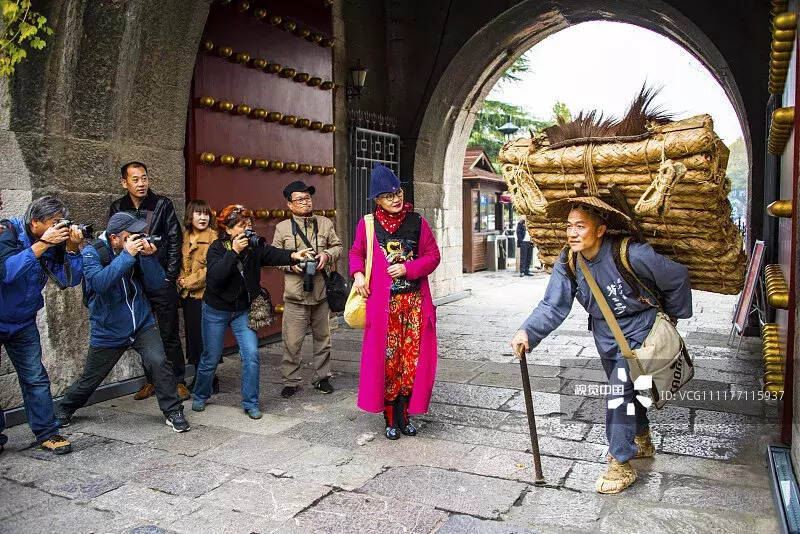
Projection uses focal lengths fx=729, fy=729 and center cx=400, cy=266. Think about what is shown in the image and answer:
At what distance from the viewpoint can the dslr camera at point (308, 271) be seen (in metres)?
5.37

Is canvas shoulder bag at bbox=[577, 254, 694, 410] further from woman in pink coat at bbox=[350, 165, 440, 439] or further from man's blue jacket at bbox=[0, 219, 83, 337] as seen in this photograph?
man's blue jacket at bbox=[0, 219, 83, 337]

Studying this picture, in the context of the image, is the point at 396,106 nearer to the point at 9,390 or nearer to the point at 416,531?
the point at 9,390

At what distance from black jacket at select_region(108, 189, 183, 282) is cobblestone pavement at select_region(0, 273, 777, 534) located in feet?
3.41

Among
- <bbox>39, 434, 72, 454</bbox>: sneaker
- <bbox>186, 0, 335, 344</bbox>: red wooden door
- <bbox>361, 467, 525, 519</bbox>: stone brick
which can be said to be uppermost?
<bbox>186, 0, 335, 344</bbox>: red wooden door

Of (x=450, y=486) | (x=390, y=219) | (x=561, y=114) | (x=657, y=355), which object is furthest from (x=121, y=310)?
(x=561, y=114)

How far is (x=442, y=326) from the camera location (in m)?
8.98

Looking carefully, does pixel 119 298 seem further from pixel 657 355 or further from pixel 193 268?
pixel 657 355

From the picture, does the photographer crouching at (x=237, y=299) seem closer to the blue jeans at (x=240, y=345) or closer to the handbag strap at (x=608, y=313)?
the blue jeans at (x=240, y=345)

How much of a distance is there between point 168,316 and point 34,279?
1332 mm

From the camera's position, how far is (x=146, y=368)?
15.7 feet

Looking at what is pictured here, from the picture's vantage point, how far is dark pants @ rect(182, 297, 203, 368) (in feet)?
18.5

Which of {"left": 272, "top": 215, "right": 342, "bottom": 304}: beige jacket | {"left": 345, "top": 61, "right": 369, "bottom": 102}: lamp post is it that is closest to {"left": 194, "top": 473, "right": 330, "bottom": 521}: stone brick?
{"left": 272, "top": 215, "right": 342, "bottom": 304}: beige jacket

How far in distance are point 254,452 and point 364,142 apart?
5887 millimetres

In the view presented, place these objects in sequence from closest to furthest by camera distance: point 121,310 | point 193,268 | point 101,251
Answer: point 101,251 → point 121,310 → point 193,268
